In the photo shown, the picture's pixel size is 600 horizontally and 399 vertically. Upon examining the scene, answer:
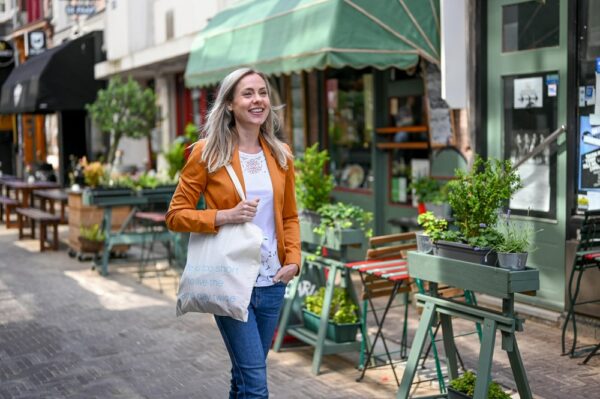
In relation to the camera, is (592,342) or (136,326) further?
(136,326)

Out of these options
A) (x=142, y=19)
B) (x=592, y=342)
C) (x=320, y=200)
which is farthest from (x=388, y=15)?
(x=142, y=19)

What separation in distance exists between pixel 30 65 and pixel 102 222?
880cm

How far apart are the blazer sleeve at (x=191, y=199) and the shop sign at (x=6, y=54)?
23431 mm

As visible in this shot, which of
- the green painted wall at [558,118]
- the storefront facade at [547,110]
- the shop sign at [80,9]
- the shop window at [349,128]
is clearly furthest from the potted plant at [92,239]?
the shop sign at [80,9]

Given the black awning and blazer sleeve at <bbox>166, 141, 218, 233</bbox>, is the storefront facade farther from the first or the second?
the black awning

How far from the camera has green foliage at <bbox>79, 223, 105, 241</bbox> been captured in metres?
12.1

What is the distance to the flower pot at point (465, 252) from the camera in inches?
184

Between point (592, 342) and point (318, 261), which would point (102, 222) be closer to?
point (318, 261)

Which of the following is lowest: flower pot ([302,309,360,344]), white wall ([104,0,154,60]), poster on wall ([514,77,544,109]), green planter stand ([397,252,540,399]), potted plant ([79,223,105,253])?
flower pot ([302,309,360,344])

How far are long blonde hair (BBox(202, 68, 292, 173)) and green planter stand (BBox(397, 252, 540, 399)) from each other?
1208 millimetres

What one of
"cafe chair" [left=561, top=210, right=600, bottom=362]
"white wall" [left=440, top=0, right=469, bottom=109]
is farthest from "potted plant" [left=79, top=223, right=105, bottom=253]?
"cafe chair" [left=561, top=210, right=600, bottom=362]

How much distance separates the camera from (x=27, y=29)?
1112 inches

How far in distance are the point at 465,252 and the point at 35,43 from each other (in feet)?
70.2

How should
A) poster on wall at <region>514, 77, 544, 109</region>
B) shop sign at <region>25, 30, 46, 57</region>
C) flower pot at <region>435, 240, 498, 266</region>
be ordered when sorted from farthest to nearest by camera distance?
shop sign at <region>25, 30, 46, 57</region> → poster on wall at <region>514, 77, 544, 109</region> → flower pot at <region>435, 240, 498, 266</region>
